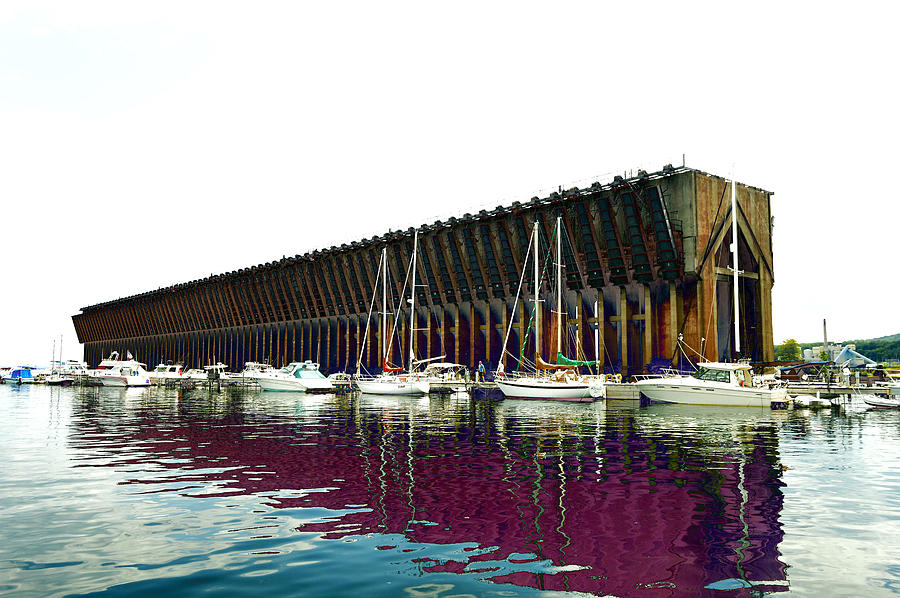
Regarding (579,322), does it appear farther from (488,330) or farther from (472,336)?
(472,336)

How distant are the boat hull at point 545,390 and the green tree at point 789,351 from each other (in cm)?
11553

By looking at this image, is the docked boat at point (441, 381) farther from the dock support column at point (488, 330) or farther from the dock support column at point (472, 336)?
the dock support column at point (488, 330)

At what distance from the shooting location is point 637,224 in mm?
57500

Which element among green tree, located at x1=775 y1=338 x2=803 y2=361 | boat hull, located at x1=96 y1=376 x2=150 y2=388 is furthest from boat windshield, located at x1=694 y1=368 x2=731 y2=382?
green tree, located at x1=775 y1=338 x2=803 y2=361

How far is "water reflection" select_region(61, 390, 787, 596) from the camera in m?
8.09

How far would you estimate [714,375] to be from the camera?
39844mm

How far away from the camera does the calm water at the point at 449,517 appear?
7.46m

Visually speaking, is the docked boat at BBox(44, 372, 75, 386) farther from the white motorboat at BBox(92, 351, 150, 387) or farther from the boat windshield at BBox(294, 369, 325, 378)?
the boat windshield at BBox(294, 369, 325, 378)

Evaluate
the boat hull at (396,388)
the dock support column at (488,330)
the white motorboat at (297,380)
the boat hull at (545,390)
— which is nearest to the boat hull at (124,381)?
the white motorboat at (297,380)

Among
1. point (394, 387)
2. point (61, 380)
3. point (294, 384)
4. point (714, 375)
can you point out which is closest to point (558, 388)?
point (714, 375)

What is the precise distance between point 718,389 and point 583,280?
A: 84.2 ft

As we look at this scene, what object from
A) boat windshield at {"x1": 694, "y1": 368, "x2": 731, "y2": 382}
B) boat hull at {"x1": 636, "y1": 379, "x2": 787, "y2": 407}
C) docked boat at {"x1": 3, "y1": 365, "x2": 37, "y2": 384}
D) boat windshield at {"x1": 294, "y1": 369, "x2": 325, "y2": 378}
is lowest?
docked boat at {"x1": 3, "y1": 365, "x2": 37, "y2": 384}

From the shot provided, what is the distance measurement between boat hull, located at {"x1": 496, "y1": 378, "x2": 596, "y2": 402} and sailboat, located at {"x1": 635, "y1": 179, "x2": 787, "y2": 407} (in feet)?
18.4

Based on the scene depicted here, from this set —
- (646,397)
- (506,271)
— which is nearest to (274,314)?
(506,271)
